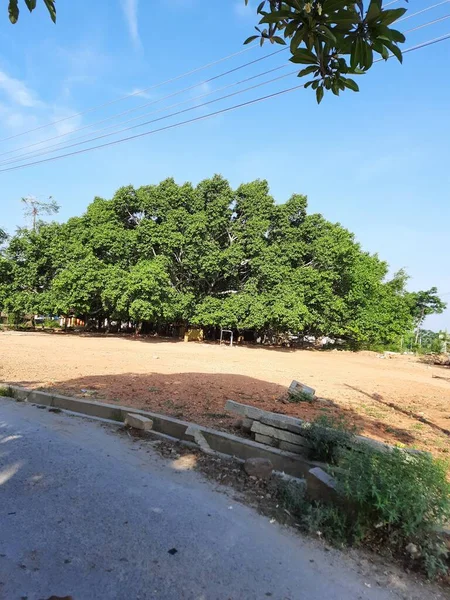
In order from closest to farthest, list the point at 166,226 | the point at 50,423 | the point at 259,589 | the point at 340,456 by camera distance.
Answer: the point at 259,589 < the point at 340,456 < the point at 50,423 < the point at 166,226

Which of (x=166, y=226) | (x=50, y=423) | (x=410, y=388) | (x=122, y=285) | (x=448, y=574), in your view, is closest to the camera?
(x=448, y=574)

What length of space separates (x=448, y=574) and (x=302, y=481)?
4.54 ft

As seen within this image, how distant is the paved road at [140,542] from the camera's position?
2348mm

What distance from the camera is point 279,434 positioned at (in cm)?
464

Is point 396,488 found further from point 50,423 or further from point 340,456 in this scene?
point 50,423

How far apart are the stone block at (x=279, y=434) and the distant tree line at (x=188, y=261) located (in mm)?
19647

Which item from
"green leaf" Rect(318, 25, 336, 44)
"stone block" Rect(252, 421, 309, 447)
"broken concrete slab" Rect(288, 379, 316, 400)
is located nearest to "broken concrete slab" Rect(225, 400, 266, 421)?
"stone block" Rect(252, 421, 309, 447)

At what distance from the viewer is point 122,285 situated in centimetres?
2425

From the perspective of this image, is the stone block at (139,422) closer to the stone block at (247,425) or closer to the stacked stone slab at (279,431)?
the stone block at (247,425)

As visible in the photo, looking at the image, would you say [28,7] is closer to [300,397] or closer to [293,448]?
[293,448]

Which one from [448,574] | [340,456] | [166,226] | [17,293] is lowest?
[448,574]

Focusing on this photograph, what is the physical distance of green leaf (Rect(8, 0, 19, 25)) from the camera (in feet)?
Answer: 7.46

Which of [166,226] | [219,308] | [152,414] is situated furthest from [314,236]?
[152,414]

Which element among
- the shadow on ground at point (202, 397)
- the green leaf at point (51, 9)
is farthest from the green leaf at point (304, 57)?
the shadow on ground at point (202, 397)
